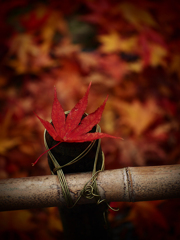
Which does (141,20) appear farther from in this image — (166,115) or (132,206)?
(132,206)

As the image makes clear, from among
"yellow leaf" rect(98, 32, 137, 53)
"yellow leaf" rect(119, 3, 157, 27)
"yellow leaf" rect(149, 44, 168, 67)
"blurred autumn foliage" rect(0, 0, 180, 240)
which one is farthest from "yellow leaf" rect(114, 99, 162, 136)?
"yellow leaf" rect(119, 3, 157, 27)

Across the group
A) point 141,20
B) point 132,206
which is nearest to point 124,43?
point 141,20

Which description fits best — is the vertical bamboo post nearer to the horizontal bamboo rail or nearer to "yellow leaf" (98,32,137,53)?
the horizontal bamboo rail

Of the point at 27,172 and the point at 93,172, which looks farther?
the point at 27,172

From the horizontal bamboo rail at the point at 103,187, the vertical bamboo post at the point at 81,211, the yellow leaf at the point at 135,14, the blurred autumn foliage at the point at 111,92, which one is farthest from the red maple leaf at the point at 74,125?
the yellow leaf at the point at 135,14

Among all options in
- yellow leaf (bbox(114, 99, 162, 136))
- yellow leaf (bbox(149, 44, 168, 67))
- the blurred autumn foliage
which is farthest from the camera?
yellow leaf (bbox(149, 44, 168, 67))

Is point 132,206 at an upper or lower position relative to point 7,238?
upper
